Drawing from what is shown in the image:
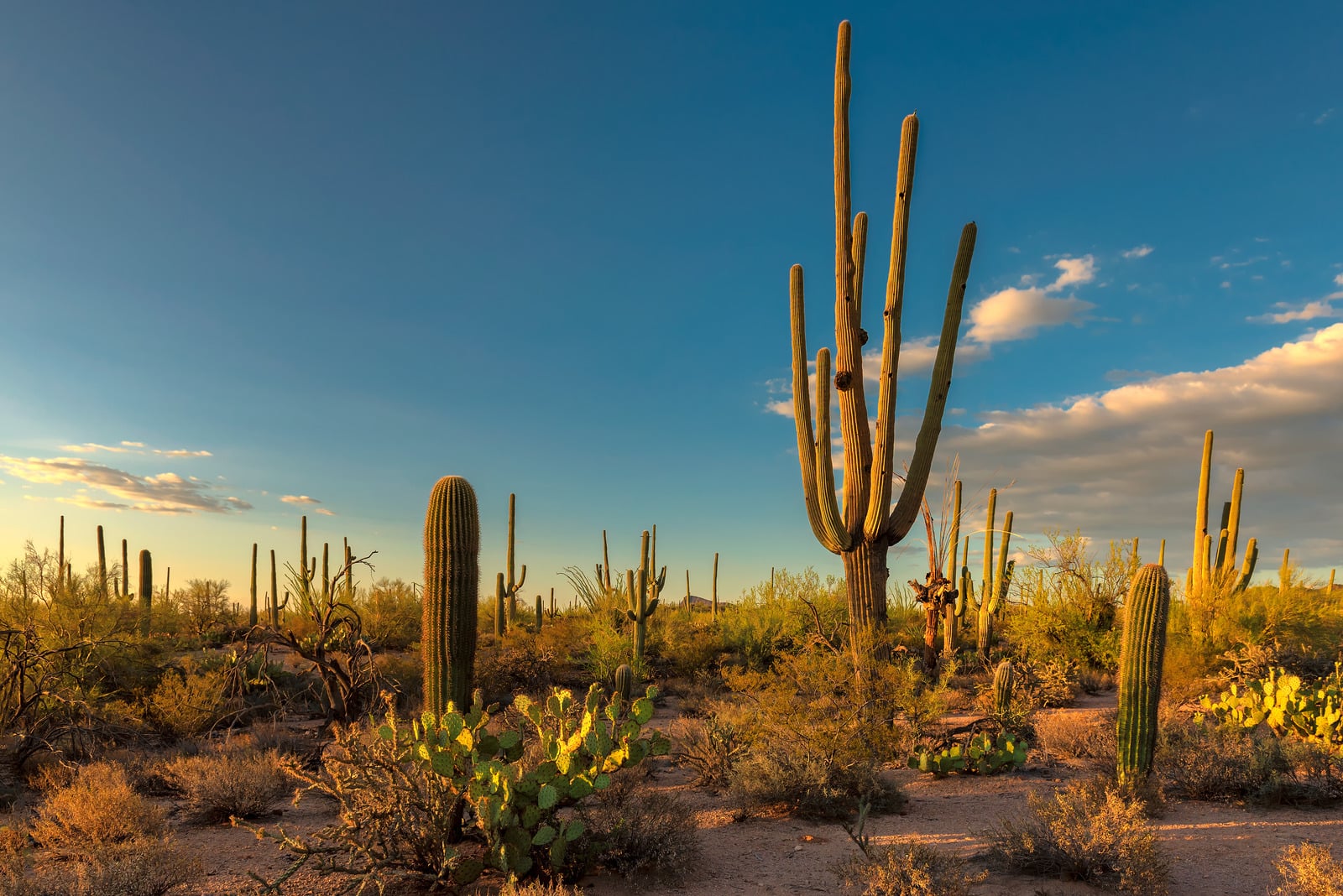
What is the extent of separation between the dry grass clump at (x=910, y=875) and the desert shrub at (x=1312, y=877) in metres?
1.95

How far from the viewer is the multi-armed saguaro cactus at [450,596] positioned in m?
8.21

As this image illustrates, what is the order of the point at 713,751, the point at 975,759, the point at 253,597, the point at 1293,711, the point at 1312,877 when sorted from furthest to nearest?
1. the point at 253,597
2. the point at 1293,711
3. the point at 975,759
4. the point at 713,751
5. the point at 1312,877

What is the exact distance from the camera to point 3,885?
5.06m

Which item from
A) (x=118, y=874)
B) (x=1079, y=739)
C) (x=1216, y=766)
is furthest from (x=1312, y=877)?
(x=118, y=874)

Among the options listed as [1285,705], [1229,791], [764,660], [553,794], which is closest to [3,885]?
[553,794]

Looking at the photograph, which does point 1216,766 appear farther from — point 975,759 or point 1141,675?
point 975,759

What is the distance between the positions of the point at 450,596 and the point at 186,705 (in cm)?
517

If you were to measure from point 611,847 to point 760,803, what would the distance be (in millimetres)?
2163


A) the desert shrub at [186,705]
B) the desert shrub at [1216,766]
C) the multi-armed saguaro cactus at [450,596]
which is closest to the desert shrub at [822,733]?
the desert shrub at [1216,766]

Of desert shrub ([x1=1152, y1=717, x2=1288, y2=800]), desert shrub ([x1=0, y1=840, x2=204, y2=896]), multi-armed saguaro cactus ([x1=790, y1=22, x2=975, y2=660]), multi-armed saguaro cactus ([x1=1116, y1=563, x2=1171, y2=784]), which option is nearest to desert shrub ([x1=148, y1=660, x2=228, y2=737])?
desert shrub ([x1=0, y1=840, x2=204, y2=896])

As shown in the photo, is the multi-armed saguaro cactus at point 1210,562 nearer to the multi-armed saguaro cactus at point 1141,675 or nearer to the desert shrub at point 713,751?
the multi-armed saguaro cactus at point 1141,675

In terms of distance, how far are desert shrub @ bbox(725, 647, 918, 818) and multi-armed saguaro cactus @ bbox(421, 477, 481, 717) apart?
296 cm

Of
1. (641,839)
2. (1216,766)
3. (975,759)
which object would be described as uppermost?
(641,839)

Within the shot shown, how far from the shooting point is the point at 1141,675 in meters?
8.15
